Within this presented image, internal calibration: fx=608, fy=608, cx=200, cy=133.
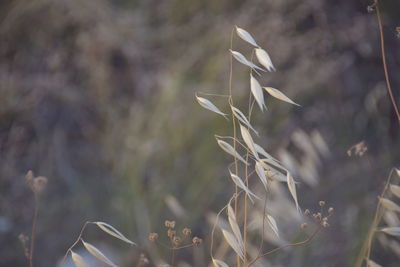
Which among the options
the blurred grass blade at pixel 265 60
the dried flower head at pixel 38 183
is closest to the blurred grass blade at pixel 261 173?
the blurred grass blade at pixel 265 60

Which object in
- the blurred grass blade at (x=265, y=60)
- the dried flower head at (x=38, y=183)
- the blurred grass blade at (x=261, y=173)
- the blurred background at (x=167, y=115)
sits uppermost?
the blurred grass blade at (x=265, y=60)

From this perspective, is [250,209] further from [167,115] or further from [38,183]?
[38,183]

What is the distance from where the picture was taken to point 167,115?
176 centimetres

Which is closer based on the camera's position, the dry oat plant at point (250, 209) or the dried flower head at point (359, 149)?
the dry oat plant at point (250, 209)

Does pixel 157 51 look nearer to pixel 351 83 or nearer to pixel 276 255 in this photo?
pixel 351 83

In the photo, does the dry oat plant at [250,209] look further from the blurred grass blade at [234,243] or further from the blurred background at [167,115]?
the blurred background at [167,115]

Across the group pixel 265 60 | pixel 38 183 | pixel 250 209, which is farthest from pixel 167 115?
pixel 265 60

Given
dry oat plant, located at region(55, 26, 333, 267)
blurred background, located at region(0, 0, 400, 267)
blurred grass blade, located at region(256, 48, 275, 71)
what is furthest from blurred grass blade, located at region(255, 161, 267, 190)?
blurred background, located at region(0, 0, 400, 267)

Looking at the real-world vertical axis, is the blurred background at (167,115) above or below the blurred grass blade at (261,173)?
below

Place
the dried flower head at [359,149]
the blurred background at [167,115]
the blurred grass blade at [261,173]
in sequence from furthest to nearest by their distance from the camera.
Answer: the blurred background at [167,115]
the dried flower head at [359,149]
the blurred grass blade at [261,173]

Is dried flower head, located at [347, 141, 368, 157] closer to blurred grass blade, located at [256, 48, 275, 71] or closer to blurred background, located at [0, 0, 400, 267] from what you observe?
blurred grass blade, located at [256, 48, 275, 71]

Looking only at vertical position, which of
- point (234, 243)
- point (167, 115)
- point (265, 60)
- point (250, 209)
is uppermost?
point (265, 60)

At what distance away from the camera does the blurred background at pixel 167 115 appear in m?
1.66

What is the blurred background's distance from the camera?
65.3 inches
